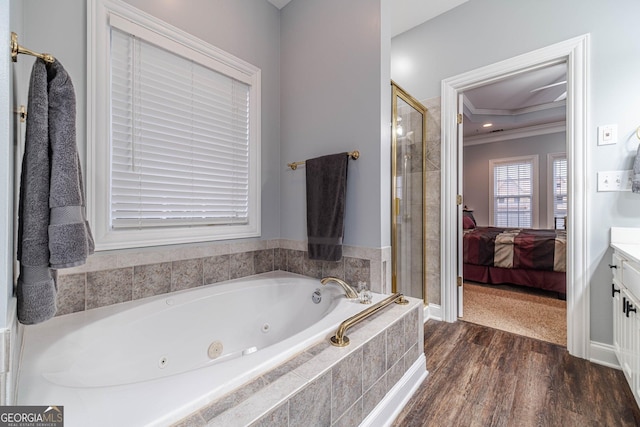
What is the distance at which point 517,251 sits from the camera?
315 cm

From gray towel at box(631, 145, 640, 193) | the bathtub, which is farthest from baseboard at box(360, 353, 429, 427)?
gray towel at box(631, 145, 640, 193)

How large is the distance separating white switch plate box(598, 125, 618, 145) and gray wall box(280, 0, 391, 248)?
1349 mm

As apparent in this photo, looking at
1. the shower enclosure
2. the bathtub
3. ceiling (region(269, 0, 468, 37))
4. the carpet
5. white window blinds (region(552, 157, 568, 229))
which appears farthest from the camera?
white window blinds (region(552, 157, 568, 229))

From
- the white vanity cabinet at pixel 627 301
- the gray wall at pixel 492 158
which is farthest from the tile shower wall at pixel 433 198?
the gray wall at pixel 492 158

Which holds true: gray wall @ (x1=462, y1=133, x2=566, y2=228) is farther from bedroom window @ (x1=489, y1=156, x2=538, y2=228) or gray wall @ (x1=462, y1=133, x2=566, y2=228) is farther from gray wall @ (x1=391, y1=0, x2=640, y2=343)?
gray wall @ (x1=391, y1=0, x2=640, y2=343)

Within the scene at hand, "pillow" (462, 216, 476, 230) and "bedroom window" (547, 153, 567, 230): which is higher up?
"bedroom window" (547, 153, 567, 230)

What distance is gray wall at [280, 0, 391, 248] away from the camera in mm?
1686

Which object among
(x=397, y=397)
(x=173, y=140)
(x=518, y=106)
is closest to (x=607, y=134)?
(x=397, y=397)

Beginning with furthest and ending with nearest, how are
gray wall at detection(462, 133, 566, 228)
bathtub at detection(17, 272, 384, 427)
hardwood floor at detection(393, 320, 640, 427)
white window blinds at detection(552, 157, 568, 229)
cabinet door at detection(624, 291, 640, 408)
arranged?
1. gray wall at detection(462, 133, 566, 228)
2. white window blinds at detection(552, 157, 568, 229)
3. hardwood floor at detection(393, 320, 640, 427)
4. cabinet door at detection(624, 291, 640, 408)
5. bathtub at detection(17, 272, 384, 427)

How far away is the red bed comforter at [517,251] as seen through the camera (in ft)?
9.54

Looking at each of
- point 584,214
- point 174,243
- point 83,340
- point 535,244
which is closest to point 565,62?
point 584,214

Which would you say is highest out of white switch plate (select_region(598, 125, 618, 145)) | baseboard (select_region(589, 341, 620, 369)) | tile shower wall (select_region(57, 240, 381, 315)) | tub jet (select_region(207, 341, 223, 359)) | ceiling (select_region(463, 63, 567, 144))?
ceiling (select_region(463, 63, 567, 144))

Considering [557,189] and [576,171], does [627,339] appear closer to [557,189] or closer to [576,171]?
[576,171]

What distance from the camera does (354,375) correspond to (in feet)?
3.38
